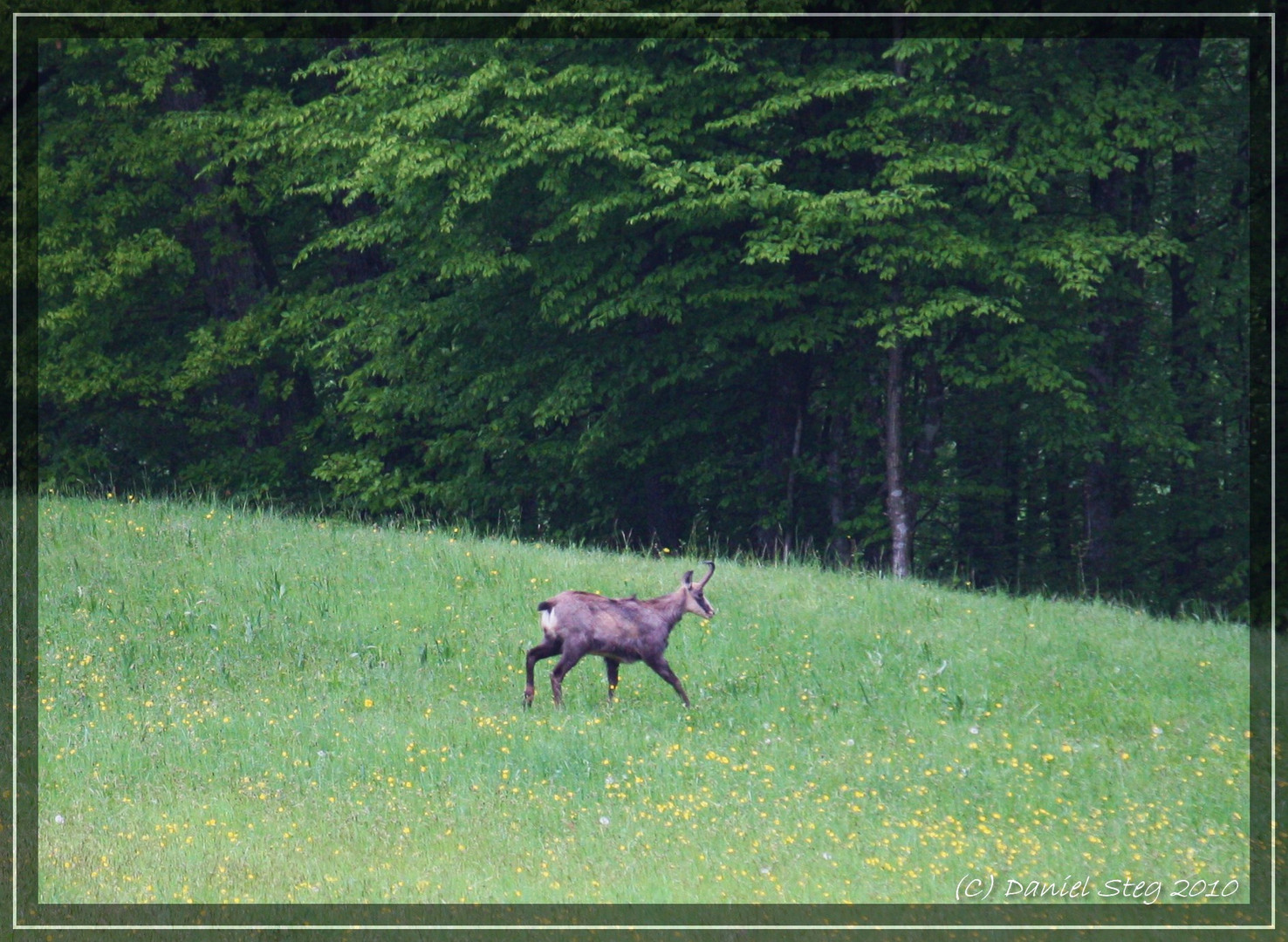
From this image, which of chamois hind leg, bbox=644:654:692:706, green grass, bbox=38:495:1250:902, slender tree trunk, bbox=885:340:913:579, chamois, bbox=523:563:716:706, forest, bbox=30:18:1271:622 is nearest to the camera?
green grass, bbox=38:495:1250:902

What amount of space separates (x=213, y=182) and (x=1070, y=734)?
66.1 ft

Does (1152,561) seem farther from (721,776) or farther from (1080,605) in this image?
(721,776)

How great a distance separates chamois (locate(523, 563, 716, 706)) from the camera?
10.5 m

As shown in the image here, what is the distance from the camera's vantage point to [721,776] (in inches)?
396

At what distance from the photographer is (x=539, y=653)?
426 inches

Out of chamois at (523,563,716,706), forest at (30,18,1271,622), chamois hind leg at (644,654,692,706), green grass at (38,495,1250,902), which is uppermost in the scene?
forest at (30,18,1271,622)

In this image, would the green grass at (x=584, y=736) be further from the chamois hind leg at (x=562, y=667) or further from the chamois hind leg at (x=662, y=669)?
the chamois hind leg at (x=662, y=669)

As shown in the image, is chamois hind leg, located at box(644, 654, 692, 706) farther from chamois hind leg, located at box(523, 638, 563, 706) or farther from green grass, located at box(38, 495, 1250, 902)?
chamois hind leg, located at box(523, 638, 563, 706)

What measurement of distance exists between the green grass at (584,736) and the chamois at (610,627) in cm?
55

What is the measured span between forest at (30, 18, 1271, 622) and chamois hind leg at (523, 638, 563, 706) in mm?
9560

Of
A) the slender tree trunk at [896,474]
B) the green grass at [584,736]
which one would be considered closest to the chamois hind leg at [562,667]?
the green grass at [584,736]

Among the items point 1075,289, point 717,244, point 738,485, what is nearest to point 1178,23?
point 1075,289

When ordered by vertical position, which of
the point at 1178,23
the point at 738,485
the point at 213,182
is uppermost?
the point at 1178,23

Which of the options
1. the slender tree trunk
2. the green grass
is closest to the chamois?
the green grass
